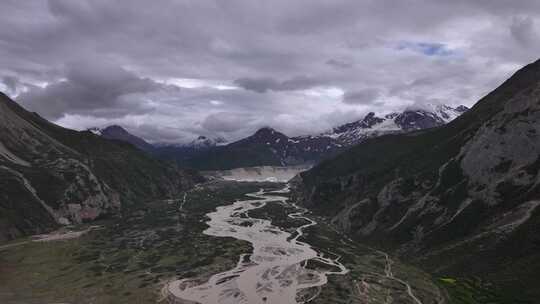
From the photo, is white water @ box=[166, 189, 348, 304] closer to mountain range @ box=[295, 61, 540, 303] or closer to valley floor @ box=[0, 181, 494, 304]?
valley floor @ box=[0, 181, 494, 304]

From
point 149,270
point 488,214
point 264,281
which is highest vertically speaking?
point 488,214

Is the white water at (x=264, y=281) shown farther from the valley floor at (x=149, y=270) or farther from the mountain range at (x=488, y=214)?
the mountain range at (x=488, y=214)

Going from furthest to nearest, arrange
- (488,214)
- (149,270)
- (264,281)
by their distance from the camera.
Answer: (488,214) < (149,270) < (264,281)

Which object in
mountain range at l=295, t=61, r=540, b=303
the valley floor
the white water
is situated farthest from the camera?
mountain range at l=295, t=61, r=540, b=303

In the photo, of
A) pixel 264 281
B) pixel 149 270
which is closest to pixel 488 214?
pixel 264 281

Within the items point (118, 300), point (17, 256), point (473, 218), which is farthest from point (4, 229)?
point (473, 218)

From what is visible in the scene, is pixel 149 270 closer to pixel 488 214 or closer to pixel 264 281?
pixel 264 281

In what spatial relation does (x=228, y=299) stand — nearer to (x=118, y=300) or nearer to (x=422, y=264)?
(x=118, y=300)

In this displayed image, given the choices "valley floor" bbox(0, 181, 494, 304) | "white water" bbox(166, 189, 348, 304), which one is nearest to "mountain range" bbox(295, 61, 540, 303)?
"valley floor" bbox(0, 181, 494, 304)

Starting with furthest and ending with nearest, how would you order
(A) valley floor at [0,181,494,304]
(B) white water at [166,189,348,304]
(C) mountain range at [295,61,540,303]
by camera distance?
(C) mountain range at [295,61,540,303] < (A) valley floor at [0,181,494,304] < (B) white water at [166,189,348,304]

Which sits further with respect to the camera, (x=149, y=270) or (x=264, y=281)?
(x=149, y=270)

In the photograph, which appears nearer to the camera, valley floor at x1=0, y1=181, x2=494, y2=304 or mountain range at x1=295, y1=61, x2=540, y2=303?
valley floor at x1=0, y1=181, x2=494, y2=304
